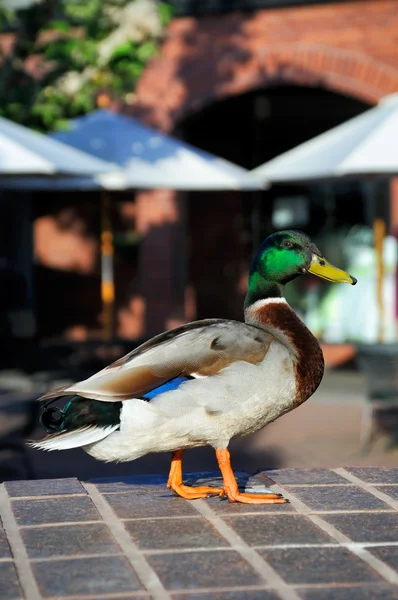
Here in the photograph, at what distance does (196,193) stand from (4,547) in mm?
11406

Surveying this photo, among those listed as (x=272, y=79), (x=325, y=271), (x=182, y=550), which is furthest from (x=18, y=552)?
(x=272, y=79)

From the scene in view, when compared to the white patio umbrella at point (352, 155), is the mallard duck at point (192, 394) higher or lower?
lower

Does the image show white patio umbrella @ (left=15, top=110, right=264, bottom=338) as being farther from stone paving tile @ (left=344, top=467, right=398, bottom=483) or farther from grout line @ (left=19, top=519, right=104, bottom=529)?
grout line @ (left=19, top=519, right=104, bottom=529)

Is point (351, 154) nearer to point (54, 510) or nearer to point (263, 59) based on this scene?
point (263, 59)

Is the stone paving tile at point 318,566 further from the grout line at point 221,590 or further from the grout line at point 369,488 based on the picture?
the grout line at point 369,488

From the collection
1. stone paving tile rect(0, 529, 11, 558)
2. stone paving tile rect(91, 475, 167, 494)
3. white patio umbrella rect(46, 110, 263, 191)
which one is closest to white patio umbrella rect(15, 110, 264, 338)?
white patio umbrella rect(46, 110, 263, 191)

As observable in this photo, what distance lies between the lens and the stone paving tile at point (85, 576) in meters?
2.02

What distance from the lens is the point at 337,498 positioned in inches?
111

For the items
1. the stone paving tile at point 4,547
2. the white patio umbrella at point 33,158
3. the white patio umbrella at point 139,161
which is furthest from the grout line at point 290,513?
the white patio umbrella at point 139,161

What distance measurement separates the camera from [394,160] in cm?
801

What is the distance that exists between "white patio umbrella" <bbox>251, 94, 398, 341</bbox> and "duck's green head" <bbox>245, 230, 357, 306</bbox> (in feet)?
16.0

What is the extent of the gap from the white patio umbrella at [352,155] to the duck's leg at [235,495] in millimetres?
5372

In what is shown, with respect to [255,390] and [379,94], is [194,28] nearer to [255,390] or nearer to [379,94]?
[379,94]

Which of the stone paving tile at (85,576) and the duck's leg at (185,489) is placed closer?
the stone paving tile at (85,576)
